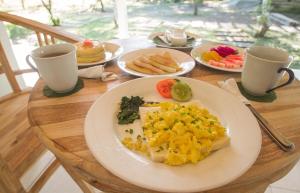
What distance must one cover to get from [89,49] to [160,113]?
0.51 metres

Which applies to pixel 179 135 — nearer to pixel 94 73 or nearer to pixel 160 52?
pixel 94 73

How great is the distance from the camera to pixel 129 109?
27.0 inches

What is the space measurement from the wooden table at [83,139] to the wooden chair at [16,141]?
0.24 m

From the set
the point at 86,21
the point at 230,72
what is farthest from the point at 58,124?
the point at 86,21

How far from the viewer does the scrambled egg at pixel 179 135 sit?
512mm

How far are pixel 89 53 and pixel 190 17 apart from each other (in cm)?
166

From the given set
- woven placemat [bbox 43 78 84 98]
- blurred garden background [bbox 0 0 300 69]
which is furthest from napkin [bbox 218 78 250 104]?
blurred garden background [bbox 0 0 300 69]

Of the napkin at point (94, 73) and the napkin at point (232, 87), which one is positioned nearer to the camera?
the napkin at point (232, 87)

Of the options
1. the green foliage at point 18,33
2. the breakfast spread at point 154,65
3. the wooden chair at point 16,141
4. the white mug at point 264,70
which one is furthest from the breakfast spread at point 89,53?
the green foliage at point 18,33

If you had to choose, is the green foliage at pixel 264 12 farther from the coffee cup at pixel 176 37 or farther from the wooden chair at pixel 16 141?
the wooden chair at pixel 16 141

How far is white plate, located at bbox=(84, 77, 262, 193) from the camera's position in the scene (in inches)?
17.9

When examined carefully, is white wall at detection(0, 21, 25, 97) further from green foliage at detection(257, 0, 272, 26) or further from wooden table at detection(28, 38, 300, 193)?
green foliage at detection(257, 0, 272, 26)

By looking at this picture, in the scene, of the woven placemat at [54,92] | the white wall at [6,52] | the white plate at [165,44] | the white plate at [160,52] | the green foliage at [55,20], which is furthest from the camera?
the green foliage at [55,20]

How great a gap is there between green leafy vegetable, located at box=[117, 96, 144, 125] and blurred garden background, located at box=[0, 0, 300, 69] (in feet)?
4.85
